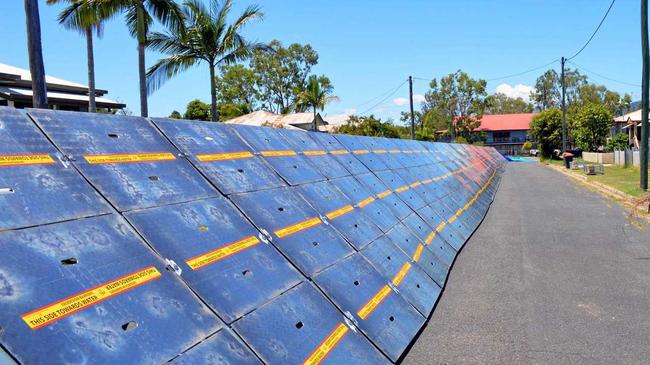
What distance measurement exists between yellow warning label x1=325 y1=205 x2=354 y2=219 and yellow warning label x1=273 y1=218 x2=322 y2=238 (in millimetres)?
383

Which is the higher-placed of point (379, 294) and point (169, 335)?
point (169, 335)

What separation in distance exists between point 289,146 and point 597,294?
510 cm

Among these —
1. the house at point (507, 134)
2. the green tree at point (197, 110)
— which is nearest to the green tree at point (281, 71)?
the green tree at point (197, 110)

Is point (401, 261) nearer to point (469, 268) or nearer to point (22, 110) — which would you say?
point (469, 268)

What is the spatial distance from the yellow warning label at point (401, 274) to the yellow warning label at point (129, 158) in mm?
3113

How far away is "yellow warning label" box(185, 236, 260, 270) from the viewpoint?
3.99 m

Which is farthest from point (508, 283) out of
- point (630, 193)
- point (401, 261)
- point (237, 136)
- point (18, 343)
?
point (630, 193)

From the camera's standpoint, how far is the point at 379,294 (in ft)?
18.2

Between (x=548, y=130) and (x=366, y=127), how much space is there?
1012 inches

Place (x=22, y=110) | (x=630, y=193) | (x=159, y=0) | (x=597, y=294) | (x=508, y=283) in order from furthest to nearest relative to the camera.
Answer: (x=630, y=193) < (x=159, y=0) < (x=508, y=283) < (x=597, y=294) < (x=22, y=110)

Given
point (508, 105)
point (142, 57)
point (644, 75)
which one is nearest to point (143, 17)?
point (142, 57)

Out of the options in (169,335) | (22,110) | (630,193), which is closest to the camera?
(169,335)

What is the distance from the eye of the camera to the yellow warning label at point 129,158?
4329 mm

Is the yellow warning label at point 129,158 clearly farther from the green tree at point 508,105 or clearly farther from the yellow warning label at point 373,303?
the green tree at point 508,105
